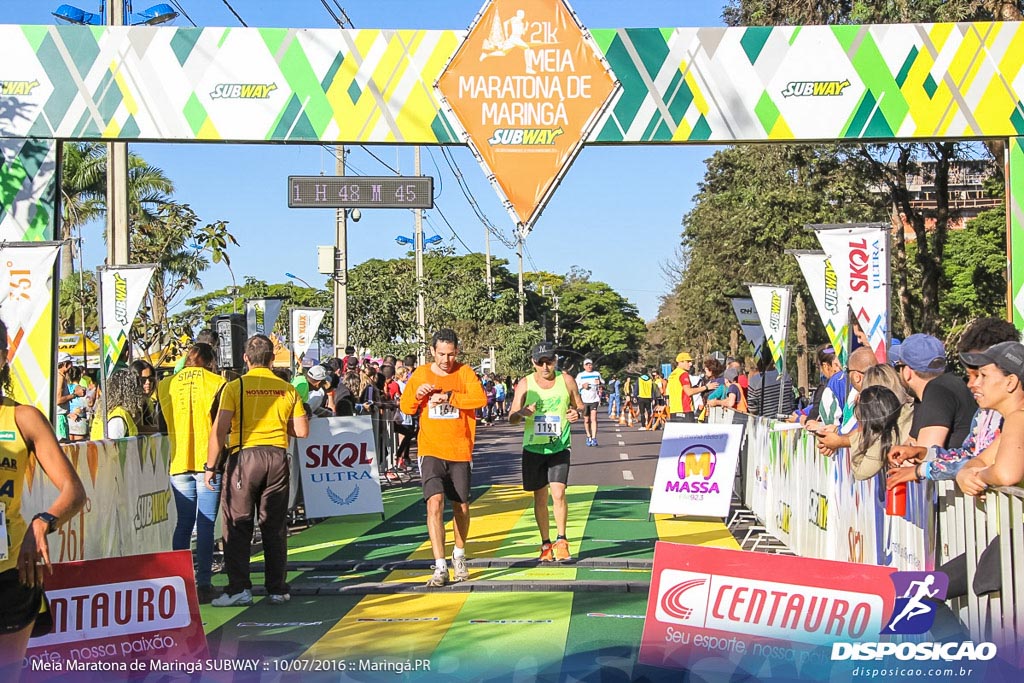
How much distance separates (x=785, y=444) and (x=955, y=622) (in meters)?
6.16

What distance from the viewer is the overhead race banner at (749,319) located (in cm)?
2239

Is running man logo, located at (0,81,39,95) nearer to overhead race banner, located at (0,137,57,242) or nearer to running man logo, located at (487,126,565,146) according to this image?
overhead race banner, located at (0,137,57,242)

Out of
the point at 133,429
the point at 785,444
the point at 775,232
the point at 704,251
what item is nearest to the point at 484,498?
the point at 785,444

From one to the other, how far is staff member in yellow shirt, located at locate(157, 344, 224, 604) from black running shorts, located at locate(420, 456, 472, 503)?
161cm

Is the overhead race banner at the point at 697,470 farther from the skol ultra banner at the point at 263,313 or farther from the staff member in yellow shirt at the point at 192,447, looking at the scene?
the skol ultra banner at the point at 263,313

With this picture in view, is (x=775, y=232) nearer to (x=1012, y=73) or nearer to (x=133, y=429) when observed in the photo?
(x=1012, y=73)

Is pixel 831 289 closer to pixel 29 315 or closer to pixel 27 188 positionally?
pixel 29 315

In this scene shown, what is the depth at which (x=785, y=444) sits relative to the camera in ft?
38.6

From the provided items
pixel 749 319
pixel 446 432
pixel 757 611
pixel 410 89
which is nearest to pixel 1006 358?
pixel 757 611

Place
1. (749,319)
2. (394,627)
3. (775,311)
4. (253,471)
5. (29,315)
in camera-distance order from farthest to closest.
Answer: (749,319) < (775,311) < (29,315) < (253,471) < (394,627)

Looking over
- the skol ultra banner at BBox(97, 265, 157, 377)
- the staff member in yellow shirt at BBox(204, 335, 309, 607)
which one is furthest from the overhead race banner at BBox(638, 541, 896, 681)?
the skol ultra banner at BBox(97, 265, 157, 377)

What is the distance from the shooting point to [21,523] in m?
4.53

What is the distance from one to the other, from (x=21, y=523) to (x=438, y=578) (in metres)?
5.10

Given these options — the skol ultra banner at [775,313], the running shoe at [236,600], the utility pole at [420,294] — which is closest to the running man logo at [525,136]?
the running shoe at [236,600]
